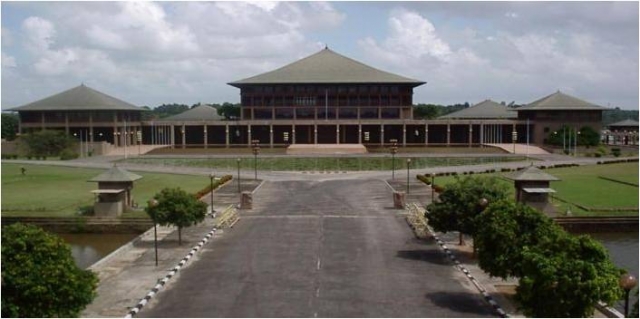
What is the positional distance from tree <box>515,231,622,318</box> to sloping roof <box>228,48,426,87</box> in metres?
89.3

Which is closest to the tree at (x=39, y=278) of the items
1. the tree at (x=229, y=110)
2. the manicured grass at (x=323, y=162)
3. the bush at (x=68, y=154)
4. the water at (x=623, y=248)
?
the water at (x=623, y=248)

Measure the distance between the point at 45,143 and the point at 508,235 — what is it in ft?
260

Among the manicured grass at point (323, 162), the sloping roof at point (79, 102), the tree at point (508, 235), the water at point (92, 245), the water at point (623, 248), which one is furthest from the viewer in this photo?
the sloping roof at point (79, 102)

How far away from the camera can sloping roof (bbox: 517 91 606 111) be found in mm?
105812

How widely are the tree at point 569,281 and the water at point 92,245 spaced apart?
19.9 m

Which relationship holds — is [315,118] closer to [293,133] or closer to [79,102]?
[293,133]

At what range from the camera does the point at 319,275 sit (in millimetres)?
27078

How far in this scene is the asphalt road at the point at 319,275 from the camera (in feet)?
74.8

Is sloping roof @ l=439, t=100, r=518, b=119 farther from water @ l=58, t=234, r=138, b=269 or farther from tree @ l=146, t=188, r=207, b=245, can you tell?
tree @ l=146, t=188, r=207, b=245

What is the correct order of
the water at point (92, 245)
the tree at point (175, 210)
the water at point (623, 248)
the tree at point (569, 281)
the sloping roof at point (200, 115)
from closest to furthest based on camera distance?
1. the tree at point (569, 281)
2. the water at point (623, 248)
3. the tree at point (175, 210)
4. the water at point (92, 245)
5. the sloping roof at point (200, 115)

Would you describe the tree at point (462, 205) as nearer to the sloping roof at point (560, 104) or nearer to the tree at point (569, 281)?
the tree at point (569, 281)

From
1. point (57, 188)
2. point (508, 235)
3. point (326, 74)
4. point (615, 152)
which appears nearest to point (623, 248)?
point (508, 235)

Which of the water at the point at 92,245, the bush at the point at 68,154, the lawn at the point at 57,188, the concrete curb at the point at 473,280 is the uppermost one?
the bush at the point at 68,154

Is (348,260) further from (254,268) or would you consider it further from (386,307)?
(386,307)
